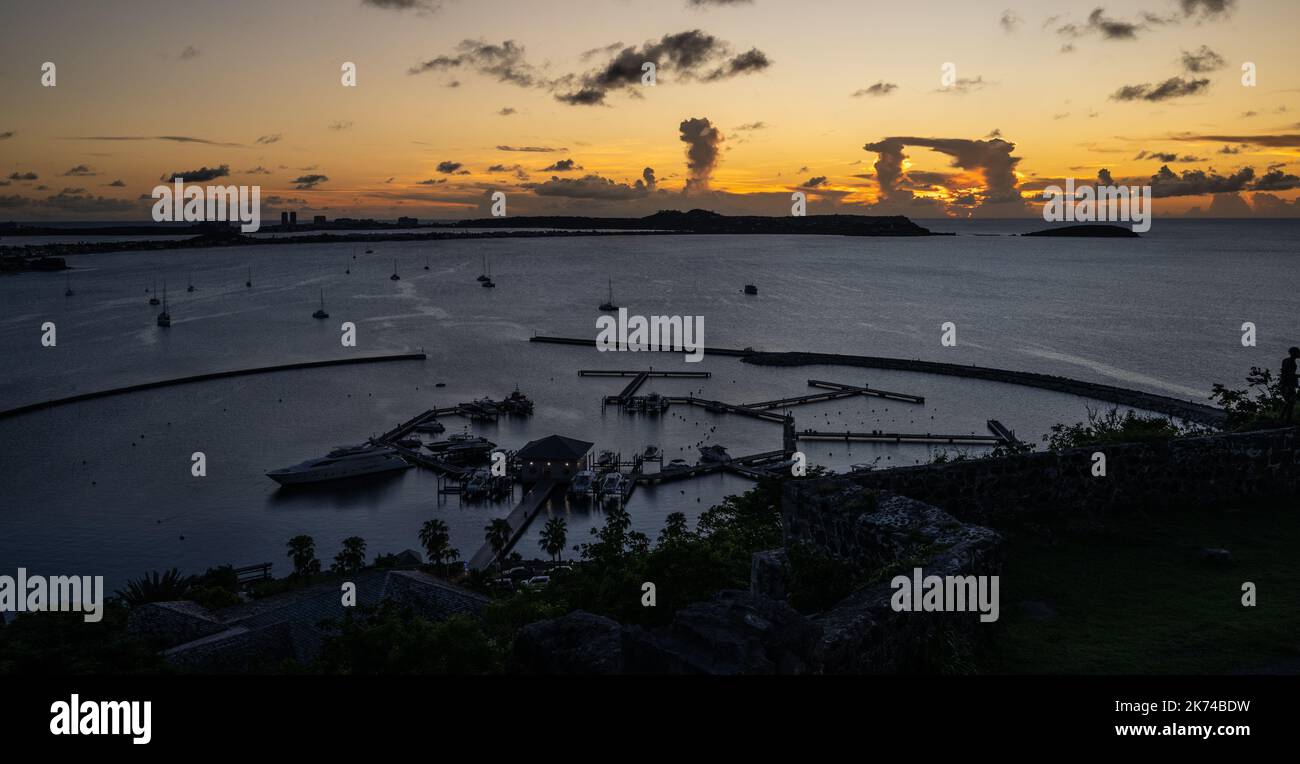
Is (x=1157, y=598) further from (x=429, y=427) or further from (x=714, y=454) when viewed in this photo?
(x=429, y=427)

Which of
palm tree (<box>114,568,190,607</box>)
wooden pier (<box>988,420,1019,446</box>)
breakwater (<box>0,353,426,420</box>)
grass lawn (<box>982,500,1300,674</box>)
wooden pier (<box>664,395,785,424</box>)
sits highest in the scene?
grass lawn (<box>982,500,1300,674</box>)

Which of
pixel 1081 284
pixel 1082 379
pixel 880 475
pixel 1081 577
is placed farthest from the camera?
pixel 1081 284

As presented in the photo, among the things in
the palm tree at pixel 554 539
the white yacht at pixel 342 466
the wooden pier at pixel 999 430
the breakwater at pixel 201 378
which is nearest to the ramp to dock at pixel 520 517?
the palm tree at pixel 554 539

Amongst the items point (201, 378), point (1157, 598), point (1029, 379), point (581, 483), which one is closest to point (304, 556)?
point (581, 483)

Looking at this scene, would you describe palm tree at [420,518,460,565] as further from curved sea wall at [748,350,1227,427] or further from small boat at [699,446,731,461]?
curved sea wall at [748,350,1227,427]

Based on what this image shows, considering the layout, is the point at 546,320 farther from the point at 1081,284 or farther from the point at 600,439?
the point at 1081,284

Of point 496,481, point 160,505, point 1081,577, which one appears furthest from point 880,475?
point 160,505

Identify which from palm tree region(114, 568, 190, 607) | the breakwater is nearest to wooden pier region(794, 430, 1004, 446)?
palm tree region(114, 568, 190, 607)
